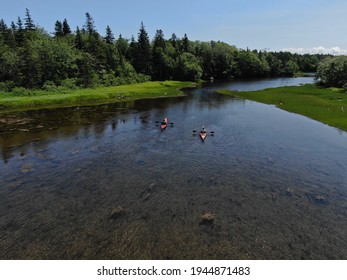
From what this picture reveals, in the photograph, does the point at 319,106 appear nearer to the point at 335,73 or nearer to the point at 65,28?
the point at 335,73

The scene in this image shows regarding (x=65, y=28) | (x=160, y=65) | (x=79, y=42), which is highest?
(x=65, y=28)

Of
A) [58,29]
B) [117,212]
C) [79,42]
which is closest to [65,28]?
[58,29]

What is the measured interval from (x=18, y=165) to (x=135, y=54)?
394 feet

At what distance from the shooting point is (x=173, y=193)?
75.0 feet

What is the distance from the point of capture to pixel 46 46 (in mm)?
91375

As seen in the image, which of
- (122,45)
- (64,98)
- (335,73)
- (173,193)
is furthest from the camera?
(122,45)

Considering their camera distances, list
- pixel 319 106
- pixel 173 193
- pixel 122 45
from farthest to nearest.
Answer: pixel 122 45
pixel 319 106
pixel 173 193

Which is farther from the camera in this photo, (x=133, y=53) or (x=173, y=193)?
(x=133, y=53)

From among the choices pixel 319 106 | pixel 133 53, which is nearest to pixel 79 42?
pixel 133 53

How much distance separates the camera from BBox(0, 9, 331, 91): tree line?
83125mm

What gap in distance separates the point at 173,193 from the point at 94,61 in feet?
311

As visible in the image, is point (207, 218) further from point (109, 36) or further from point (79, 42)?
point (109, 36)

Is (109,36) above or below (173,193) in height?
above
